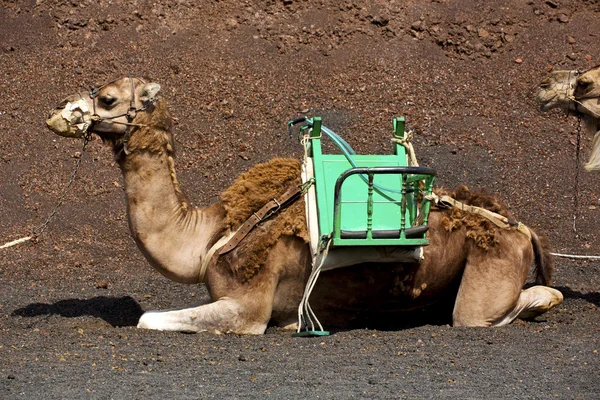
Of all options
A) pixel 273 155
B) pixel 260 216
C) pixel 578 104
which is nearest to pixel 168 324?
pixel 260 216

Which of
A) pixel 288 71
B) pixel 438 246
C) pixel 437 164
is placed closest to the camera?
pixel 438 246

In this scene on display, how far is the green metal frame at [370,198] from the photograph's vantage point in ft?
23.5

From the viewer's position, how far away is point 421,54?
16.1m

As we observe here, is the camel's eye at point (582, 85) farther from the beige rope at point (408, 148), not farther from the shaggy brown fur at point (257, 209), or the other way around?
the shaggy brown fur at point (257, 209)

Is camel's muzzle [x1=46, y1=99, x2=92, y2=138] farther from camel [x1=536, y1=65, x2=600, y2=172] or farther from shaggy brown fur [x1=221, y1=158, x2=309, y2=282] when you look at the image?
camel [x1=536, y1=65, x2=600, y2=172]

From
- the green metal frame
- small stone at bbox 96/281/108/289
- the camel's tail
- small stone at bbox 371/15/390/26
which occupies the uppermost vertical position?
small stone at bbox 371/15/390/26

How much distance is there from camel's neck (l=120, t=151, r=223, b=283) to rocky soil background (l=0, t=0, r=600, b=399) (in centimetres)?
62

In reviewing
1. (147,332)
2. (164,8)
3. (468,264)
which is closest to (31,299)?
(147,332)

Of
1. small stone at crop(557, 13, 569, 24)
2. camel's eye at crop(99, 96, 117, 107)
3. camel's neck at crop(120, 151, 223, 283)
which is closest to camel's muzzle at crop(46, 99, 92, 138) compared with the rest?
camel's eye at crop(99, 96, 117, 107)

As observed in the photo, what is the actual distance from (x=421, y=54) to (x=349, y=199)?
9086 millimetres

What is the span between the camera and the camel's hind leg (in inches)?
306

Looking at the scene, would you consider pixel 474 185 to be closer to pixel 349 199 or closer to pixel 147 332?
pixel 349 199

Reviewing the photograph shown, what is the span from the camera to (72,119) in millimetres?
7512

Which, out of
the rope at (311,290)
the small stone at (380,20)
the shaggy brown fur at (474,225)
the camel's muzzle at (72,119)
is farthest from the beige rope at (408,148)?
the small stone at (380,20)
